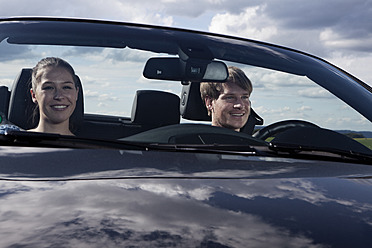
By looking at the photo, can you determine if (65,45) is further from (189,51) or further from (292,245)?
(292,245)

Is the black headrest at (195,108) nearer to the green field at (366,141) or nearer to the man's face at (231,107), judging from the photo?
the man's face at (231,107)

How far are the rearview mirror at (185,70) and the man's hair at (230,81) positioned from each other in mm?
22

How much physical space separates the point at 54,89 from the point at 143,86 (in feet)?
1.28

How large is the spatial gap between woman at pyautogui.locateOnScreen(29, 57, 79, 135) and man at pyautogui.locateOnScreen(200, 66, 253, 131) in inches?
24.0

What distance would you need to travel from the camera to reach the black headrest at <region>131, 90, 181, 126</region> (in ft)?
8.16

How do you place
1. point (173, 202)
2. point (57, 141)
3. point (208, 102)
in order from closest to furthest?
point (173, 202)
point (57, 141)
point (208, 102)

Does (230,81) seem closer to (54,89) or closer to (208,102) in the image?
(208,102)

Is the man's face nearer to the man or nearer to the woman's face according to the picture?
the man

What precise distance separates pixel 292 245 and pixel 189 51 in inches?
62.9

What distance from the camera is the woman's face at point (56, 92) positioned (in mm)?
2395

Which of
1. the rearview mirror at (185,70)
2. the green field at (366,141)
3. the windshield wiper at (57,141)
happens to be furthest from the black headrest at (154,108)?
the green field at (366,141)

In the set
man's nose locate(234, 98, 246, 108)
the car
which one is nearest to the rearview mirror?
the car

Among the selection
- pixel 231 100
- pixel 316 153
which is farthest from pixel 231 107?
pixel 316 153

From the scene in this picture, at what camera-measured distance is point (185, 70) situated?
2666mm
